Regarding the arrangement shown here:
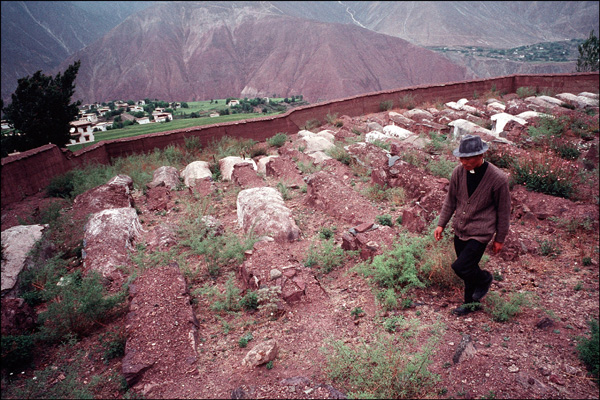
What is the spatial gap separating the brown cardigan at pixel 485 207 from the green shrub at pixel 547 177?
11.8 ft

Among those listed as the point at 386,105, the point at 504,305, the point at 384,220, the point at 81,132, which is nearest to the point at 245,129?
the point at 386,105

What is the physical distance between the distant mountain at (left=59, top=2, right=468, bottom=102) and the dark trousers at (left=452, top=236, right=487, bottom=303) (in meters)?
69.0

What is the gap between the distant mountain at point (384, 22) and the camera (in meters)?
65.8

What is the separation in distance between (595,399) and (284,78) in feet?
259

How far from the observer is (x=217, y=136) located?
11.2 m

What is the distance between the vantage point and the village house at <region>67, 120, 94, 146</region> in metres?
15.9

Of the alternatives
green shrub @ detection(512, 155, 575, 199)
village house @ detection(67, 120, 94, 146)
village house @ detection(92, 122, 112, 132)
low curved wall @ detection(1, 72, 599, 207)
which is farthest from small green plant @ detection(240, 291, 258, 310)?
village house @ detection(92, 122, 112, 132)

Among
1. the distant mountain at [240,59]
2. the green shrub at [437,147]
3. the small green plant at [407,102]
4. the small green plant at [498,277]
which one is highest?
the distant mountain at [240,59]

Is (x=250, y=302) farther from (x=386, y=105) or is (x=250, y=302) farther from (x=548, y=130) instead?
(x=386, y=105)

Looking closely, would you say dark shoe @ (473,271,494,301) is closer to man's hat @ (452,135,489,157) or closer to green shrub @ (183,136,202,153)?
man's hat @ (452,135,489,157)

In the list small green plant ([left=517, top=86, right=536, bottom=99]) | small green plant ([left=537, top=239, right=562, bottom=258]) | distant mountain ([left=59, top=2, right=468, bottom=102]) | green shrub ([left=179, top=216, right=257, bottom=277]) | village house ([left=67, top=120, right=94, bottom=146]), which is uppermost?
distant mountain ([left=59, top=2, right=468, bottom=102])

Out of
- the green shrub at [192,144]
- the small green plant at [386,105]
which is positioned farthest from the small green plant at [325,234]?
the small green plant at [386,105]

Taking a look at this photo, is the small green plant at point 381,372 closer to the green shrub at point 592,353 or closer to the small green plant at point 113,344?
the green shrub at point 592,353

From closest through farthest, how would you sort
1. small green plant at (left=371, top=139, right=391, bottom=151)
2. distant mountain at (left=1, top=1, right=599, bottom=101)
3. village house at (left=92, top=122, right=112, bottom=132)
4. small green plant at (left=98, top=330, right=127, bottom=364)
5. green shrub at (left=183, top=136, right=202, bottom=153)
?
small green plant at (left=98, top=330, right=127, bottom=364) → small green plant at (left=371, top=139, right=391, bottom=151) → green shrub at (left=183, top=136, right=202, bottom=153) → village house at (left=92, top=122, right=112, bottom=132) → distant mountain at (left=1, top=1, right=599, bottom=101)
